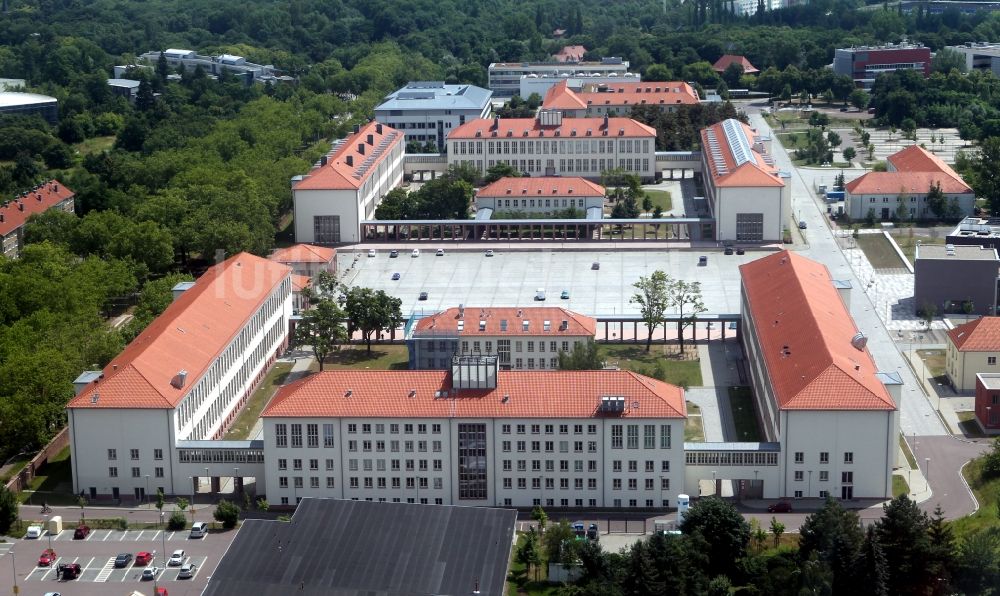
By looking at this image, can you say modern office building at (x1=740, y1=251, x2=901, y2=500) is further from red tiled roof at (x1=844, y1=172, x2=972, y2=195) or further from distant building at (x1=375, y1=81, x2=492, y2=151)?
distant building at (x1=375, y1=81, x2=492, y2=151)

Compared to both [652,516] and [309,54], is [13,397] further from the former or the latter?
[309,54]

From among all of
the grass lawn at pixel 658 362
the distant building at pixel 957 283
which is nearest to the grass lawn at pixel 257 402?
the grass lawn at pixel 658 362

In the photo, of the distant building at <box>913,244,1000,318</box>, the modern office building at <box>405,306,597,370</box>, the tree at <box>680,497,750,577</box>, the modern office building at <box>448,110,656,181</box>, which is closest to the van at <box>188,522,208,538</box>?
the modern office building at <box>405,306,597,370</box>

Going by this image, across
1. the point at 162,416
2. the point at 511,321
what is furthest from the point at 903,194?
the point at 162,416

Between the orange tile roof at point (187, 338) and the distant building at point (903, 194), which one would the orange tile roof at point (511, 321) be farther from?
the distant building at point (903, 194)

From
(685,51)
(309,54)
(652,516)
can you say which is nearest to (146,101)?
(309,54)

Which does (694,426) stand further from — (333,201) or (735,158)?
(735,158)
